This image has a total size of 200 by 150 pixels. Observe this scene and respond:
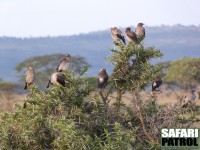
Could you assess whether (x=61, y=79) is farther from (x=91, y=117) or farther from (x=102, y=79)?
(x=102, y=79)

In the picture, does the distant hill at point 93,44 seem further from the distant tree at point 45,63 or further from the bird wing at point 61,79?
the bird wing at point 61,79

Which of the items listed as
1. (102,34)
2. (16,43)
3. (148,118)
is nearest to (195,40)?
(102,34)

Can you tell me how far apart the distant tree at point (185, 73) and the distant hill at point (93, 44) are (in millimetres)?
103101

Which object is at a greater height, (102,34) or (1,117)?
(1,117)

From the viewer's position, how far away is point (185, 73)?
28.9 metres

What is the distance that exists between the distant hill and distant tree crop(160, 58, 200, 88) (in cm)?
10310

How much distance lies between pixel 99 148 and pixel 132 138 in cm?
28

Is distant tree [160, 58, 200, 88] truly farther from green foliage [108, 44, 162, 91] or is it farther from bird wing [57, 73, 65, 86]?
bird wing [57, 73, 65, 86]

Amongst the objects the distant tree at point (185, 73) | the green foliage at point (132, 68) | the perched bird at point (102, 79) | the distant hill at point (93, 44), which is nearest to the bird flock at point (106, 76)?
the perched bird at point (102, 79)

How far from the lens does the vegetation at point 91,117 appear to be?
16.1 feet

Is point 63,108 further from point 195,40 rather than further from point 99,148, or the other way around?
point 195,40

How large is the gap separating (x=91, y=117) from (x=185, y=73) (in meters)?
23.9

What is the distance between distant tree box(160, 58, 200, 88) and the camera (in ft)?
93.9

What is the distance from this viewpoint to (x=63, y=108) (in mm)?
5199
